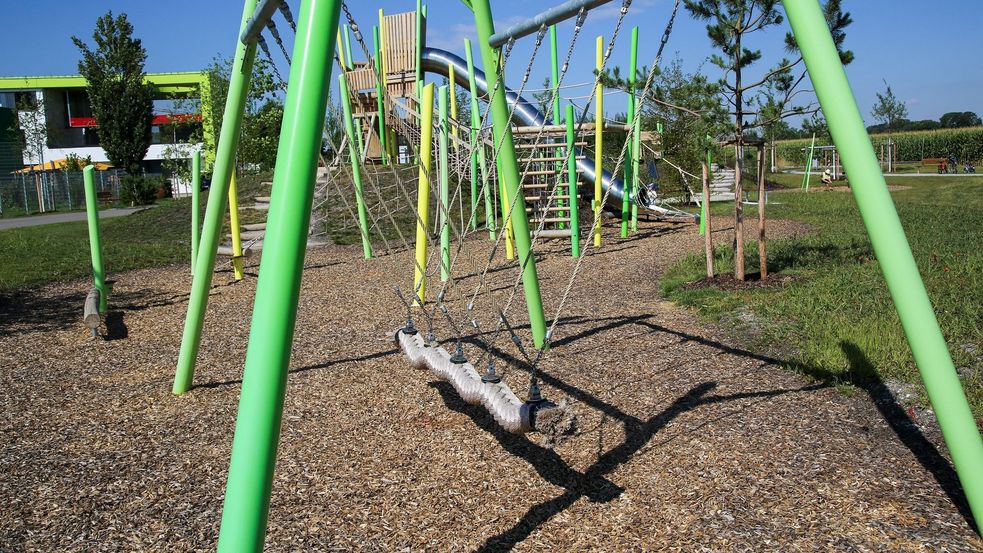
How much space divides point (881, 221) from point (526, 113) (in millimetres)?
16712

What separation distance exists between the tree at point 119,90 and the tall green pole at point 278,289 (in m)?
40.6

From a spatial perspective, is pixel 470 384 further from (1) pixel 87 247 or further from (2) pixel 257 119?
(2) pixel 257 119

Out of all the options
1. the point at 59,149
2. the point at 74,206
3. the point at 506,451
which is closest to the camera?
the point at 506,451

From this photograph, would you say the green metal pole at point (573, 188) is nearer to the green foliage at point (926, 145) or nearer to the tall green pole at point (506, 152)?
the tall green pole at point (506, 152)

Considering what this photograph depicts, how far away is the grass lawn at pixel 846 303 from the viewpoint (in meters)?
5.02

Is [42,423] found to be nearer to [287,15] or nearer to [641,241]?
[287,15]

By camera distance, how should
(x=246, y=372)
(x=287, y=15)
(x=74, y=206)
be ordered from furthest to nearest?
(x=74, y=206)
(x=287, y=15)
(x=246, y=372)

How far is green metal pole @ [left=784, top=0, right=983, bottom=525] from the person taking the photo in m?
2.53

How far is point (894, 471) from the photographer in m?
3.53

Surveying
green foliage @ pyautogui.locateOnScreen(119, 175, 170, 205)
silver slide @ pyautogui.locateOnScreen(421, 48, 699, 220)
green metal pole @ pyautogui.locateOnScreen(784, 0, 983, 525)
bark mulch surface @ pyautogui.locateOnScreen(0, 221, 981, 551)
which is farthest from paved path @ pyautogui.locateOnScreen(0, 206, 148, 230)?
green metal pole @ pyautogui.locateOnScreen(784, 0, 983, 525)

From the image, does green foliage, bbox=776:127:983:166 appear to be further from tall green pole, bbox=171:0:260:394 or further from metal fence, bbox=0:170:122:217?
tall green pole, bbox=171:0:260:394

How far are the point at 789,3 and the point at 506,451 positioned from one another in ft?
8.11

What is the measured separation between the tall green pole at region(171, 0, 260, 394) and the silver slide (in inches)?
247

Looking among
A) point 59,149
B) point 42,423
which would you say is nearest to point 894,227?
point 42,423
